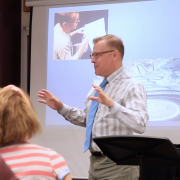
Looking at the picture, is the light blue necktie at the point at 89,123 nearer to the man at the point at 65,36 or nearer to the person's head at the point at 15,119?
the person's head at the point at 15,119

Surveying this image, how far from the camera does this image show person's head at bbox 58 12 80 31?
404 centimetres

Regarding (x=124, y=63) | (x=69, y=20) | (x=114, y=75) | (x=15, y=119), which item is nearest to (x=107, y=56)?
(x=114, y=75)

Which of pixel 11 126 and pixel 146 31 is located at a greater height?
pixel 146 31

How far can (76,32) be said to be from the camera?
13.2 ft

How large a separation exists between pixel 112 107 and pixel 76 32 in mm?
2282

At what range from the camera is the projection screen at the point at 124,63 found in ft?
11.6

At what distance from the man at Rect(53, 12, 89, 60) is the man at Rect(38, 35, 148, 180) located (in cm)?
163

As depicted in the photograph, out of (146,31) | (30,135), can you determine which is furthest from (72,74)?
(30,135)

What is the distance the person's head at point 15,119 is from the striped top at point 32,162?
0.12 ft

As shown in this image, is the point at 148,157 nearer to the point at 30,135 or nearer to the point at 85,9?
the point at 30,135

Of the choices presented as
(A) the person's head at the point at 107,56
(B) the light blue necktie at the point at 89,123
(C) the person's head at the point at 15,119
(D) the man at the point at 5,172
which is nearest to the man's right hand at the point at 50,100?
(B) the light blue necktie at the point at 89,123

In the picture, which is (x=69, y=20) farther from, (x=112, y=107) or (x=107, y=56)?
(x=112, y=107)

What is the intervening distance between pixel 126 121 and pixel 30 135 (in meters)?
0.88

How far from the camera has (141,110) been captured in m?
2.02
